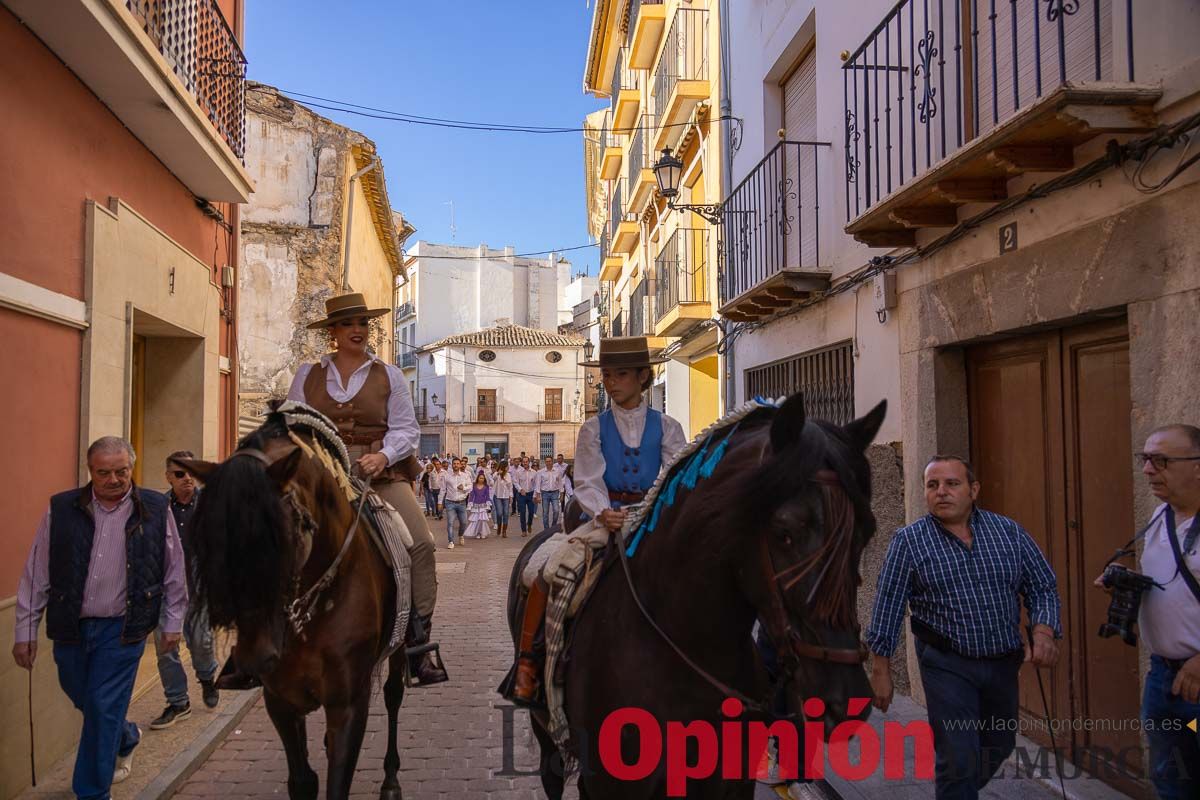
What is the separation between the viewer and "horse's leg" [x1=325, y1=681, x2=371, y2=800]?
12.4ft

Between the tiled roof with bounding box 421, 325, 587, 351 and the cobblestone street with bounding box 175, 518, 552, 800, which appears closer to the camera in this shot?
the cobblestone street with bounding box 175, 518, 552, 800

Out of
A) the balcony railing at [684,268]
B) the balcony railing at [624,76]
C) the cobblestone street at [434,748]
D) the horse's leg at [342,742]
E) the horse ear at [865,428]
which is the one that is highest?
the balcony railing at [624,76]

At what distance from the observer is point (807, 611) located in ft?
7.52


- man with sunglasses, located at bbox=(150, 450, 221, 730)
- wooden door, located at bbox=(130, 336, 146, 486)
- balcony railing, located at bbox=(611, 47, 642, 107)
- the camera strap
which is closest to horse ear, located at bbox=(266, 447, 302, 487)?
man with sunglasses, located at bbox=(150, 450, 221, 730)

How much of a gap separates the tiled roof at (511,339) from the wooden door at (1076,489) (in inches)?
1865

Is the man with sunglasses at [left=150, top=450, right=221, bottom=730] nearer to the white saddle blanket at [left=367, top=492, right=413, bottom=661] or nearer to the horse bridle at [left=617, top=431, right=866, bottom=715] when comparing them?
the white saddle blanket at [left=367, top=492, right=413, bottom=661]

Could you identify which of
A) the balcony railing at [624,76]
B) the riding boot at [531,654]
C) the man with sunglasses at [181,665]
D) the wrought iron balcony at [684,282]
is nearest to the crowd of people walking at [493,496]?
the wrought iron balcony at [684,282]

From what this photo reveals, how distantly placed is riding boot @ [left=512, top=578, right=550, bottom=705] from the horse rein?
89cm

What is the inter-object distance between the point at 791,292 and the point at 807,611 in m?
6.58

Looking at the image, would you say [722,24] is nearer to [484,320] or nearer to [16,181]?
[16,181]

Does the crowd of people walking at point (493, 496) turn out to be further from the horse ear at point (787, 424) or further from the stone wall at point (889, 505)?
the horse ear at point (787, 424)

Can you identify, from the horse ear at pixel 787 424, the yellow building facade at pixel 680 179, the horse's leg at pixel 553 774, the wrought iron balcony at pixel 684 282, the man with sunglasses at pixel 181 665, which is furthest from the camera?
the wrought iron balcony at pixel 684 282

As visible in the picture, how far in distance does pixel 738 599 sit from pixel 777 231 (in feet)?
23.6

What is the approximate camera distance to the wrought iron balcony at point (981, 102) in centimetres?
402
